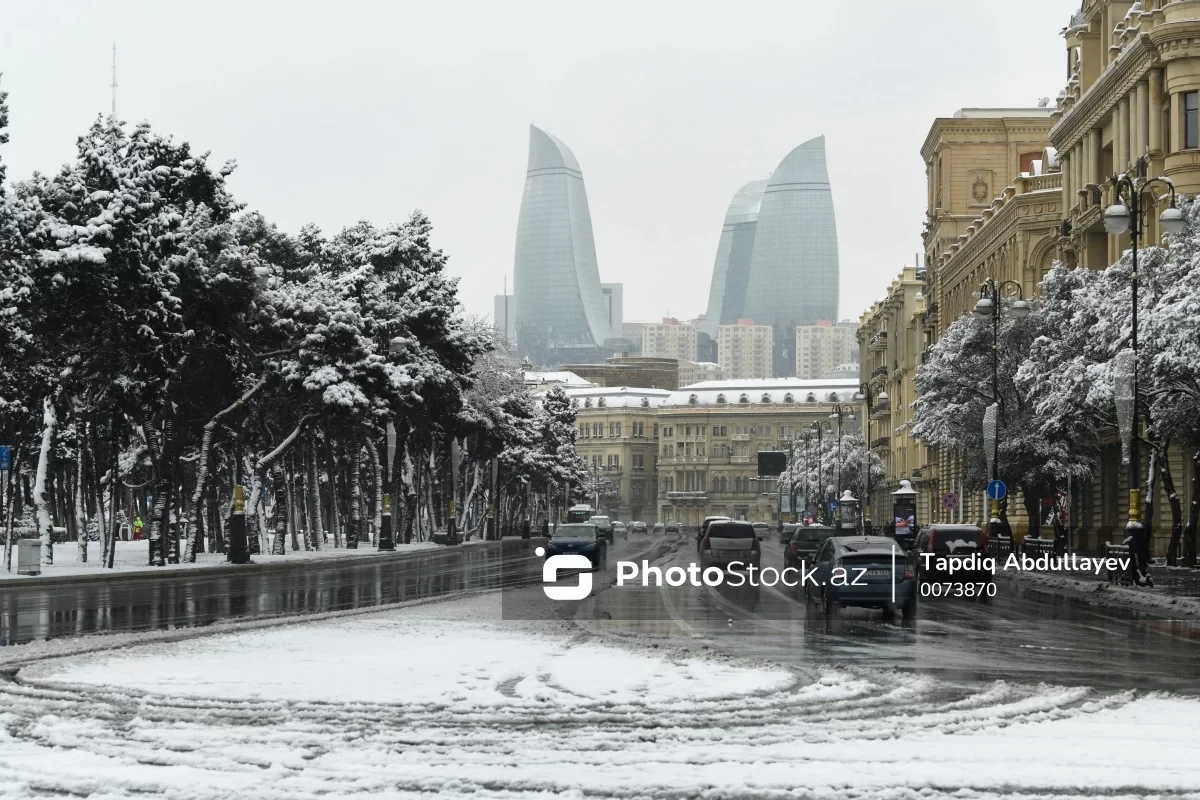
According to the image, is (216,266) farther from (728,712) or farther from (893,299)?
(893,299)

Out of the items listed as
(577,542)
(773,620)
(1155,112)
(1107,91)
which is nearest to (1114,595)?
(773,620)

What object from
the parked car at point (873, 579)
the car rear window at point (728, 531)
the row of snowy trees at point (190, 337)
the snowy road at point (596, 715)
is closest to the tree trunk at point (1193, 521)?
the car rear window at point (728, 531)

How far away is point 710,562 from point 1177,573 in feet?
43.7

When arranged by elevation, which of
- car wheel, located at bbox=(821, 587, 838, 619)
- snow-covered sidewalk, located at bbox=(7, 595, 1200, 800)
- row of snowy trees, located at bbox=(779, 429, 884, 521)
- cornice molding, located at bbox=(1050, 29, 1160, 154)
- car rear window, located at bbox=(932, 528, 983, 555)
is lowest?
car wheel, located at bbox=(821, 587, 838, 619)

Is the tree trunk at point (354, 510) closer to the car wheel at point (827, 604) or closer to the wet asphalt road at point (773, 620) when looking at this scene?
the wet asphalt road at point (773, 620)

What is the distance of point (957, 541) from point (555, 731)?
32.9 meters

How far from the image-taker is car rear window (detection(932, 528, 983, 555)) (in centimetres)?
4481

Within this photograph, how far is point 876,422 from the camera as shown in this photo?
15938 centimetres

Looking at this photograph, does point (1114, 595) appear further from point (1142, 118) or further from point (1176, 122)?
point (1142, 118)

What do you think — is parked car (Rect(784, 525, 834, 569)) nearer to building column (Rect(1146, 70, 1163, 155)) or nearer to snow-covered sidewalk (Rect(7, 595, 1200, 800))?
building column (Rect(1146, 70, 1163, 155))

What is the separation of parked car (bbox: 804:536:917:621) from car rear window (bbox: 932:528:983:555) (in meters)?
14.1

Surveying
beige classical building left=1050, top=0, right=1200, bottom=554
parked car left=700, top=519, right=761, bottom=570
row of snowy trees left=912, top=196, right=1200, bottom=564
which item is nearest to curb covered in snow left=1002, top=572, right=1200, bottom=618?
row of snowy trees left=912, top=196, right=1200, bottom=564

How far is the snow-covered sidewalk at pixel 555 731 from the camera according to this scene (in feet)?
36.2

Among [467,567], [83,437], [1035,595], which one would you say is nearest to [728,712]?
[1035,595]
